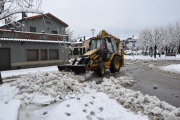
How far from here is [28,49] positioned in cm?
1588

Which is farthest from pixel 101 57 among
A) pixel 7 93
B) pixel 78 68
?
pixel 7 93

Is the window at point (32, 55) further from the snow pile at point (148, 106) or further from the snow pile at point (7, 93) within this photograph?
the snow pile at point (148, 106)

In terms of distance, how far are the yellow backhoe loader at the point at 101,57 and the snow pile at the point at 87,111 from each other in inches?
135

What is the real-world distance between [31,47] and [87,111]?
13.9m

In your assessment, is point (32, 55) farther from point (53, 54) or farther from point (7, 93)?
point (7, 93)

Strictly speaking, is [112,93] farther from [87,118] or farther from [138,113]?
[87,118]

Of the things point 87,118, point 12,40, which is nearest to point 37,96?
point 87,118

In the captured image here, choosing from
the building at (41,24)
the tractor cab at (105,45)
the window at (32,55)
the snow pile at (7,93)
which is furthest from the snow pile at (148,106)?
the building at (41,24)

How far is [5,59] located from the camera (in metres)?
14.3

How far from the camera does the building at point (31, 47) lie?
46.7 feet

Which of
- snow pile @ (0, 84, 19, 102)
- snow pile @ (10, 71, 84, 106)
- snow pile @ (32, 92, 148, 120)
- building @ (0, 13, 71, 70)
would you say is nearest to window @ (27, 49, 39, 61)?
building @ (0, 13, 71, 70)

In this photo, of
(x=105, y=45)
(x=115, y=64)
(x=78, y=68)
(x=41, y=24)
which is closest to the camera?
(x=78, y=68)

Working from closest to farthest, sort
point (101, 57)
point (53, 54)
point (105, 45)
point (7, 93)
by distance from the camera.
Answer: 1. point (7, 93)
2. point (101, 57)
3. point (105, 45)
4. point (53, 54)

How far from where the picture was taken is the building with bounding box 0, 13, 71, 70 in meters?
14.2
